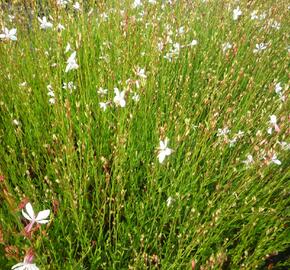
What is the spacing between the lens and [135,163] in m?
1.93

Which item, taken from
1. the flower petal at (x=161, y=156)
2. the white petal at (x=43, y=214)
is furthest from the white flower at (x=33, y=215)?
the flower petal at (x=161, y=156)

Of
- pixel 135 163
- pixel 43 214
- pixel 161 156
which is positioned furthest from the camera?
pixel 135 163

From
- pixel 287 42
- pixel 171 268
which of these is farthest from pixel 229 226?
pixel 287 42

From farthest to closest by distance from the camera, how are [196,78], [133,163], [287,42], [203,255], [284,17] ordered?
[284,17] < [287,42] < [196,78] < [133,163] < [203,255]

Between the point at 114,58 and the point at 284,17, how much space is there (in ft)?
7.39

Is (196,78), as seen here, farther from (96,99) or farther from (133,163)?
(133,163)

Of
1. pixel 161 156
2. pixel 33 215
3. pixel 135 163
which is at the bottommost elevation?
pixel 33 215

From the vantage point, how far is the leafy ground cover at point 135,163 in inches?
55.9

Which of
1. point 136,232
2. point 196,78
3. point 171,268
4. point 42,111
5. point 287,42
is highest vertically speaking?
point 287,42

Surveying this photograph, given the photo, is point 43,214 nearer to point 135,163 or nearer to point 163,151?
point 163,151

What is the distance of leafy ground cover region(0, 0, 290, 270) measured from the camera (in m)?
1.42

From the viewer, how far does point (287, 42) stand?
336 centimetres

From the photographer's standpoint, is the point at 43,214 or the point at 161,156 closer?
the point at 43,214

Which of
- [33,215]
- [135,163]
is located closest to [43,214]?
[33,215]
